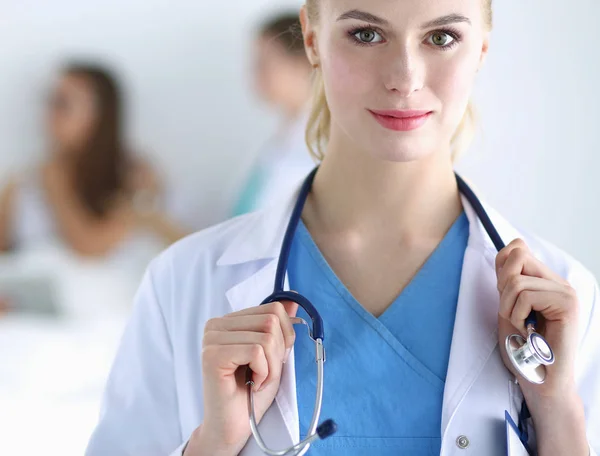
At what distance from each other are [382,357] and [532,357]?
177 mm

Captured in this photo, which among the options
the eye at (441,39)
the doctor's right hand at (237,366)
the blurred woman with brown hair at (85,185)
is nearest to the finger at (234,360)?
the doctor's right hand at (237,366)

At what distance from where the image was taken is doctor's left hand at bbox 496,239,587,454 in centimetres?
79

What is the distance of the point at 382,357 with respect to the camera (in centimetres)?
88

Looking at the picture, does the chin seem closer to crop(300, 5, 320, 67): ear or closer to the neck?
the neck

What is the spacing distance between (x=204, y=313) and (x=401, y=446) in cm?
29

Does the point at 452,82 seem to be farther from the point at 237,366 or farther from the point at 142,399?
the point at 142,399

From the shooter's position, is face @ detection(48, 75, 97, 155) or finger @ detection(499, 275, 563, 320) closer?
finger @ detection(499, 275, 563, 320)

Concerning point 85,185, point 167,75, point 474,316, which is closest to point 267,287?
point 474,316

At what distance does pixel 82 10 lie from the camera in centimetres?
272

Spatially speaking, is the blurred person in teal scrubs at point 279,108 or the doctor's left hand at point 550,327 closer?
the doctor's left hand at point 550,327

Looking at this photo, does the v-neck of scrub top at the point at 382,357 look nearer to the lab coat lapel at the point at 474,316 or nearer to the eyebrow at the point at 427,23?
the lab coat lapel at the point at 474,316

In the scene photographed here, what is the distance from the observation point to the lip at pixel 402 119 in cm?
82

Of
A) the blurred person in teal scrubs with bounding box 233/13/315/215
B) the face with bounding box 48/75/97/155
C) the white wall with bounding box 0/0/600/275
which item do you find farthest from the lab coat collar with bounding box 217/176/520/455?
the face with bounding box 48/75/97/155

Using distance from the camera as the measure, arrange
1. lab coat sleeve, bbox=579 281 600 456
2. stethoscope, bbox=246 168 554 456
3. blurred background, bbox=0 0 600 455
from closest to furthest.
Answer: stethoscope, bbox=246 168 554 456 → lab coat sleeve, bbox=579 281 600 456 → blurred background, bbox=0 0 600 455
